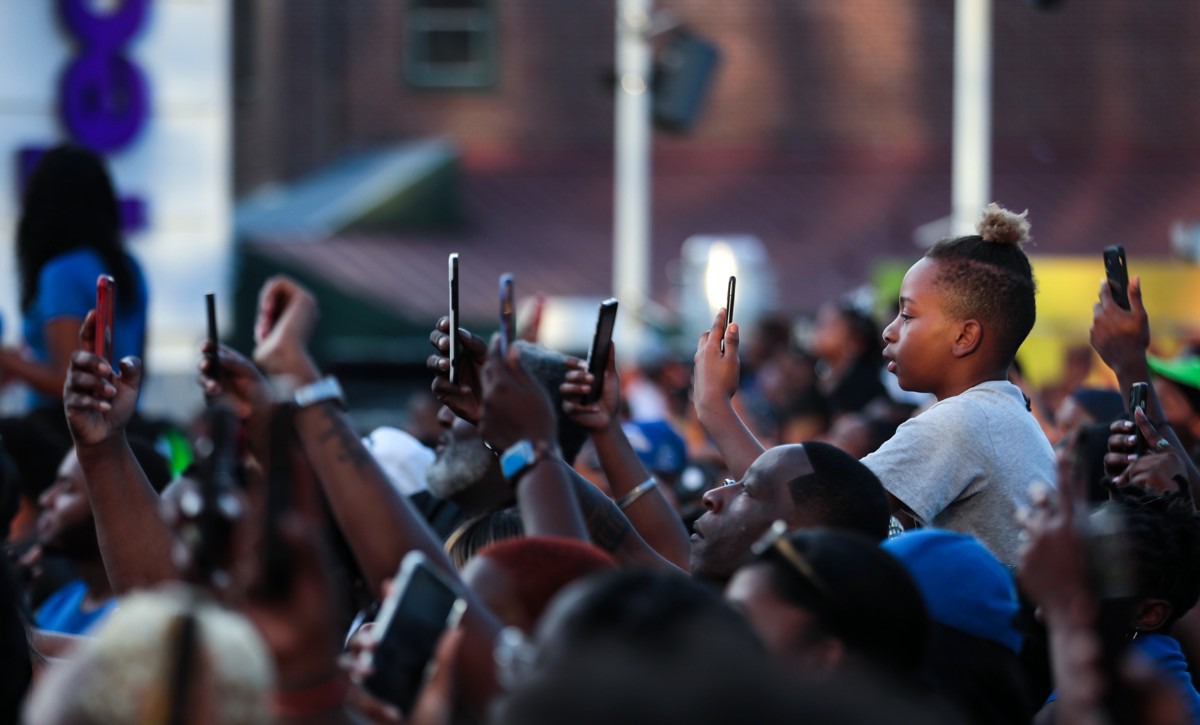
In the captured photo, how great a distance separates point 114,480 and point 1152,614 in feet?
6.26

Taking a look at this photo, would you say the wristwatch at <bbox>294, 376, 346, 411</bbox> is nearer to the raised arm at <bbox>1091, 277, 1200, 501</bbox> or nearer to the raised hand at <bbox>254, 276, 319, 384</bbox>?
the raised hand at <bbox>254, 276, 319, 384</bbox>

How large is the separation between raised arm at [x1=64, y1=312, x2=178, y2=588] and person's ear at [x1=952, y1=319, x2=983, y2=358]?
1.66 metres

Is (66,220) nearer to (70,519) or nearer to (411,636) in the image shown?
(70,519)

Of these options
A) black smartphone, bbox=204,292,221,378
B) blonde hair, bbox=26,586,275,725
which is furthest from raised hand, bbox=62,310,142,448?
blonde hair, bbox=26,586,275,725

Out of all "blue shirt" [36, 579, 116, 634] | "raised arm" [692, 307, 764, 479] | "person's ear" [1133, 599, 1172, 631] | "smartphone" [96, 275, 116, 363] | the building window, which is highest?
the building window

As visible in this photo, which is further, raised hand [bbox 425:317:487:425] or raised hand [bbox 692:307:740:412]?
raised hand [bbox 692:307:740:412]

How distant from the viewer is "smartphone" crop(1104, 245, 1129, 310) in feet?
12.0

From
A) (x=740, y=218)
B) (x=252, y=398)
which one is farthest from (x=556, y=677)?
(x=740, y=218)

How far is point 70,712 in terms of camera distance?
1.62 m

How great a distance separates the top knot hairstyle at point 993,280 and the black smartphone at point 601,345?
82 cm

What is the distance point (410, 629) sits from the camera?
2.13 meters

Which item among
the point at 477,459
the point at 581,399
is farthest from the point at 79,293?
the point at 581,399

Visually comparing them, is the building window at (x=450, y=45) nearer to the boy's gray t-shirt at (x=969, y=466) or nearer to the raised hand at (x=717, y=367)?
the raised hand at (x=717, y=367)

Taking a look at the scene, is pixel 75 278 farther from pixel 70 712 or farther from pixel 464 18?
pixel 464 18
